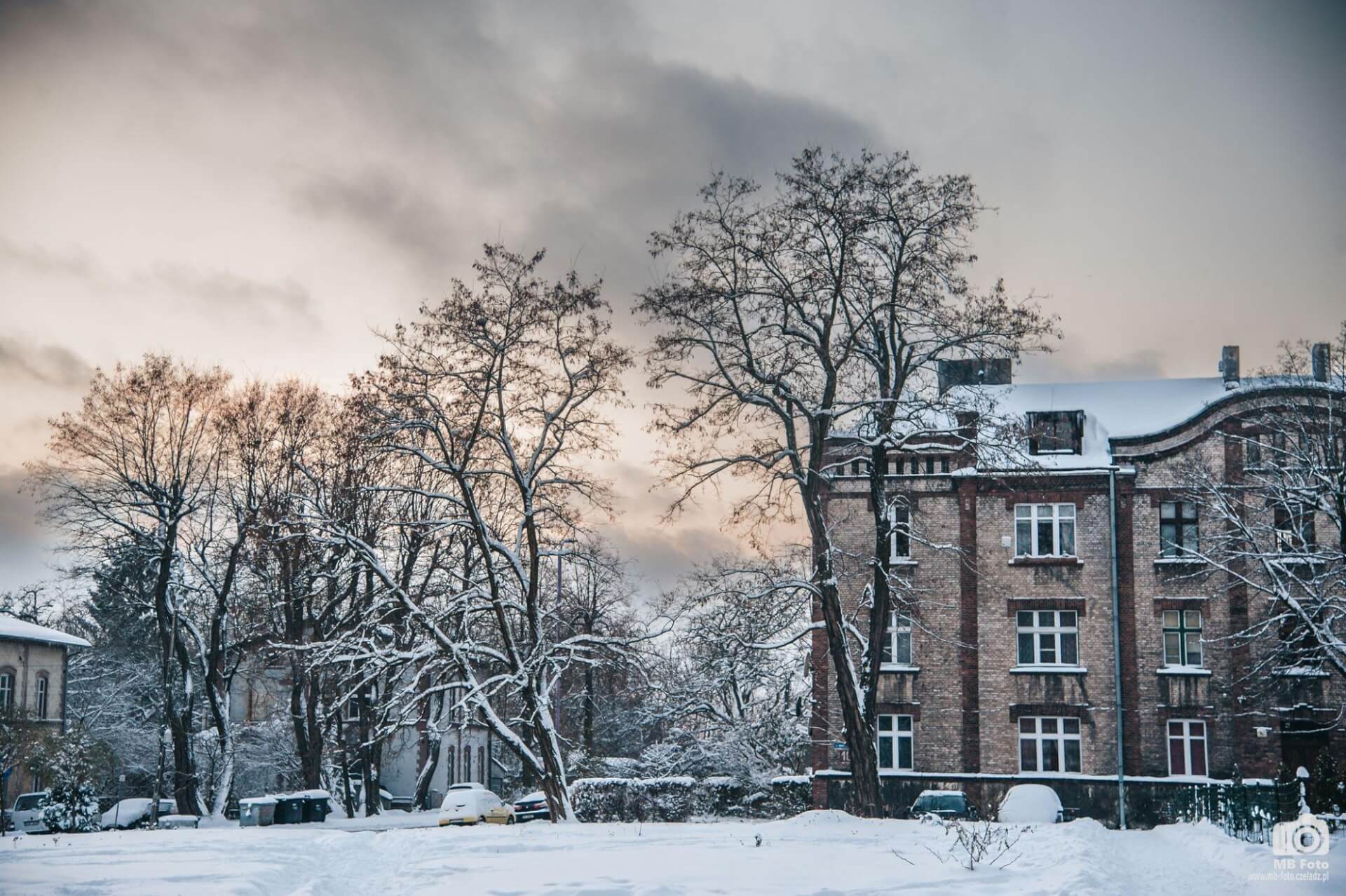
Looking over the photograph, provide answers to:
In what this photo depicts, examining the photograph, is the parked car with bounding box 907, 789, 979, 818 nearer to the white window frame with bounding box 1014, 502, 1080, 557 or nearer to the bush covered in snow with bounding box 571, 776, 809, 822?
the bush covered in snow with bounding box 571, 776, 809, 822

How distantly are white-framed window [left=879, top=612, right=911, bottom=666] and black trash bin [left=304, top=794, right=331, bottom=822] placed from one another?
65.4ft

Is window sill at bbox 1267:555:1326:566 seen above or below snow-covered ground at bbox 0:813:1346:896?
above

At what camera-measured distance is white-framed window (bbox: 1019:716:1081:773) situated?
1499 inches

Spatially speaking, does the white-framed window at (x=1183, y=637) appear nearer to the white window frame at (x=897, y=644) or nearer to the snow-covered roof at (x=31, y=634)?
the white window frame at (x=897, y=644)

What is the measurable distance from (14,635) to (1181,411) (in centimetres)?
4471

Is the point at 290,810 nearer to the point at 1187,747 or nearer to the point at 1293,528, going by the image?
the point at 1187,747

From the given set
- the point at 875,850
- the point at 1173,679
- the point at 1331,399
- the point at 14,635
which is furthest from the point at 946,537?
the point at 14,635

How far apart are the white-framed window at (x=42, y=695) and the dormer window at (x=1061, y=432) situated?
4133 centimetres

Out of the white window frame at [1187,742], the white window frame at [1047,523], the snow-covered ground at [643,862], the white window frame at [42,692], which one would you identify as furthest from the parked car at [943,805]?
the white window frame at [42,692]

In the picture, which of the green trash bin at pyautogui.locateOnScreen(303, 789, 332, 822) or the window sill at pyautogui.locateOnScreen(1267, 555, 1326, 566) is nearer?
the window sill at pyautogui.locateOnScreen(1267, 555, 1326, 566)

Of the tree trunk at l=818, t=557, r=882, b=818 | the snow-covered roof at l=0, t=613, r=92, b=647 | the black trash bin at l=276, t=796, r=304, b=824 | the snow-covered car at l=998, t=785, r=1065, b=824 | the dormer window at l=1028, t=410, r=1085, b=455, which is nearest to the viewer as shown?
the tree trunk at l=818, t=557, r=882, b=818

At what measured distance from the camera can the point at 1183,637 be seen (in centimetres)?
3831

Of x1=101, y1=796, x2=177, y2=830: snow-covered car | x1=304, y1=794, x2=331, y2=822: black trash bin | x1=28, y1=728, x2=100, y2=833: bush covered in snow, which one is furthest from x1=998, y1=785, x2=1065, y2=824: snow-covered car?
x1=101, y1=796, x2=177, y2=830: snow-covered car

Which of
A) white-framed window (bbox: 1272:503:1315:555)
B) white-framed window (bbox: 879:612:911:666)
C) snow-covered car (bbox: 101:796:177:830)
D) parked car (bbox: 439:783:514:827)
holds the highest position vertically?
white-framed window (bbox: 1272:503:1315:555)
